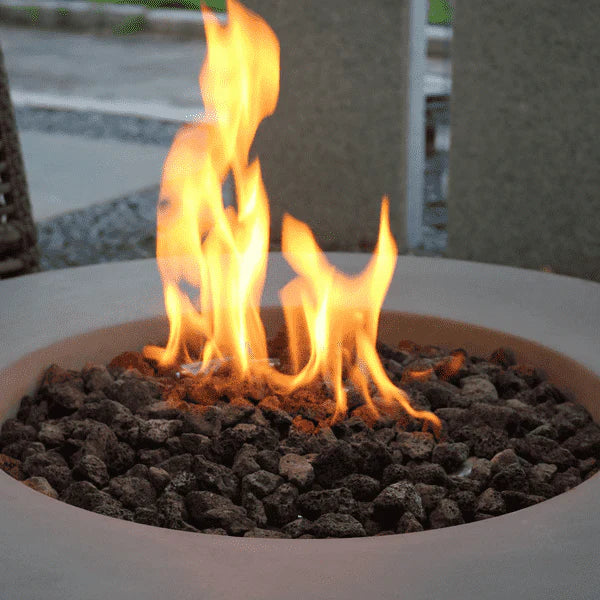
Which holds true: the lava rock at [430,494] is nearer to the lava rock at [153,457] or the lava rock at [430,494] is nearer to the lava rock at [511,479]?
the lava rock at [511,479]

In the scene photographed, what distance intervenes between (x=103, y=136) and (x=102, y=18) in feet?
21.7

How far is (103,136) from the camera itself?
23.6 feet

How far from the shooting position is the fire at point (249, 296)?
262cm

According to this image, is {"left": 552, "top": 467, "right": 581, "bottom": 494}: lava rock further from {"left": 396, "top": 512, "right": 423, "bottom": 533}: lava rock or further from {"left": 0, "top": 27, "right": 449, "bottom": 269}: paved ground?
{"left": 0, "top": 27, "right": 449, "bottom": 269}: paved ground

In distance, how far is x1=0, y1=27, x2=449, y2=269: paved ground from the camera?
5.22m

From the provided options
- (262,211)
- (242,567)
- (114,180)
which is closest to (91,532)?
(242,567)

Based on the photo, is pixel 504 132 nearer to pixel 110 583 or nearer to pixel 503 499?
pixel 503 499

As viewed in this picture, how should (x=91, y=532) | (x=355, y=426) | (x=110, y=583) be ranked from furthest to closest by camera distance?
(x=355, y=426) < (x=91, y=532) < (x=110, y=583)

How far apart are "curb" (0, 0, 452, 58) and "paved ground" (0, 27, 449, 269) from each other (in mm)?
516

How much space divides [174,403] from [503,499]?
0.87 meters

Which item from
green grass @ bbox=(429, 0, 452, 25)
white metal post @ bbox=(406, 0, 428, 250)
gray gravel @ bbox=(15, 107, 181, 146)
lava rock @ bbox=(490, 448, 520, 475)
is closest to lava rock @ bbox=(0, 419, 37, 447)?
lava rock @ bbox=(490, 448, 520, 475)

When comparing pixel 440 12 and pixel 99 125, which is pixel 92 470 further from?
pixel 440 12

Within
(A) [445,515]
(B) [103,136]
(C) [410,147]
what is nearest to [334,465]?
(A) [445,515]

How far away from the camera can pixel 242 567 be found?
1.65 m
